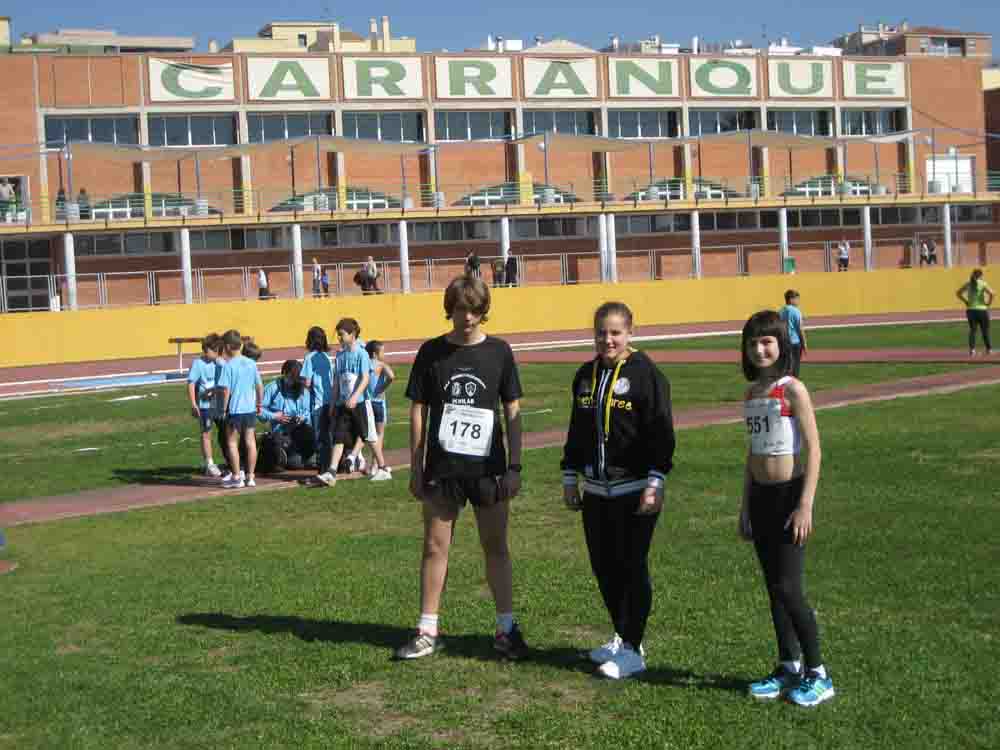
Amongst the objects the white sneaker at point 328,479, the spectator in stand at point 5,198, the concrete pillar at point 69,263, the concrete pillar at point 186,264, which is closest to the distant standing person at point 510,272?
the concrete pillar at point 186,264

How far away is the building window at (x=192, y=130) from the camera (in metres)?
63.5

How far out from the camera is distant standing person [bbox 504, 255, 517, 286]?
170ft

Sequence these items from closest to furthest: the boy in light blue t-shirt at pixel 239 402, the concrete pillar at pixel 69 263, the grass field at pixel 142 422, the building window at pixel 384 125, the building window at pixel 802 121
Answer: the boy in light blue t-shirt at pixel 239 402 < the grass field at pixel 142 422 < the concrete pillar at pixel 69 263 < the building window at pixel 384 125 < the building window at pixel 802 121

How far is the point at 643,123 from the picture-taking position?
71.3 meters

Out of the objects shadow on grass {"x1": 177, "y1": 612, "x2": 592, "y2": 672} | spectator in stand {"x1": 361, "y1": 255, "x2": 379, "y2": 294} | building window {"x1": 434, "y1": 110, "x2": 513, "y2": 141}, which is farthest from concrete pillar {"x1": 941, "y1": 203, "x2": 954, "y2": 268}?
shadow on grass {"x1": 177, "y1": 612, "x2": 592, "y2": 672}

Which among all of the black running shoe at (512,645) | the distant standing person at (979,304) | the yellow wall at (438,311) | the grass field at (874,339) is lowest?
the black running shoe at (512,645)

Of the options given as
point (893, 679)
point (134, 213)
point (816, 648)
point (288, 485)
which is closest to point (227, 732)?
point (816, 648)

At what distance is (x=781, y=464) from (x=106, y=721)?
3.22 metres

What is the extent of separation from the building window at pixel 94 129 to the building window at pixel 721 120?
88.6 feet

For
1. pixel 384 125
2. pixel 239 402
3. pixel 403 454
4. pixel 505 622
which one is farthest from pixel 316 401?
pixel 384 125

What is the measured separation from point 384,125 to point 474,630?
6063cm

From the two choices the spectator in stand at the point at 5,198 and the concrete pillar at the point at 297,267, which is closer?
the concrete pillar at the point at 297,267

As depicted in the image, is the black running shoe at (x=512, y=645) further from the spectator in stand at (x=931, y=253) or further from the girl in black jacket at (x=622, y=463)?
the spectator in stand at (x=931, y=253)

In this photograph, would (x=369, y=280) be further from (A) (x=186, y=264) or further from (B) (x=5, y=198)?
(B) (x=5, y=198)
